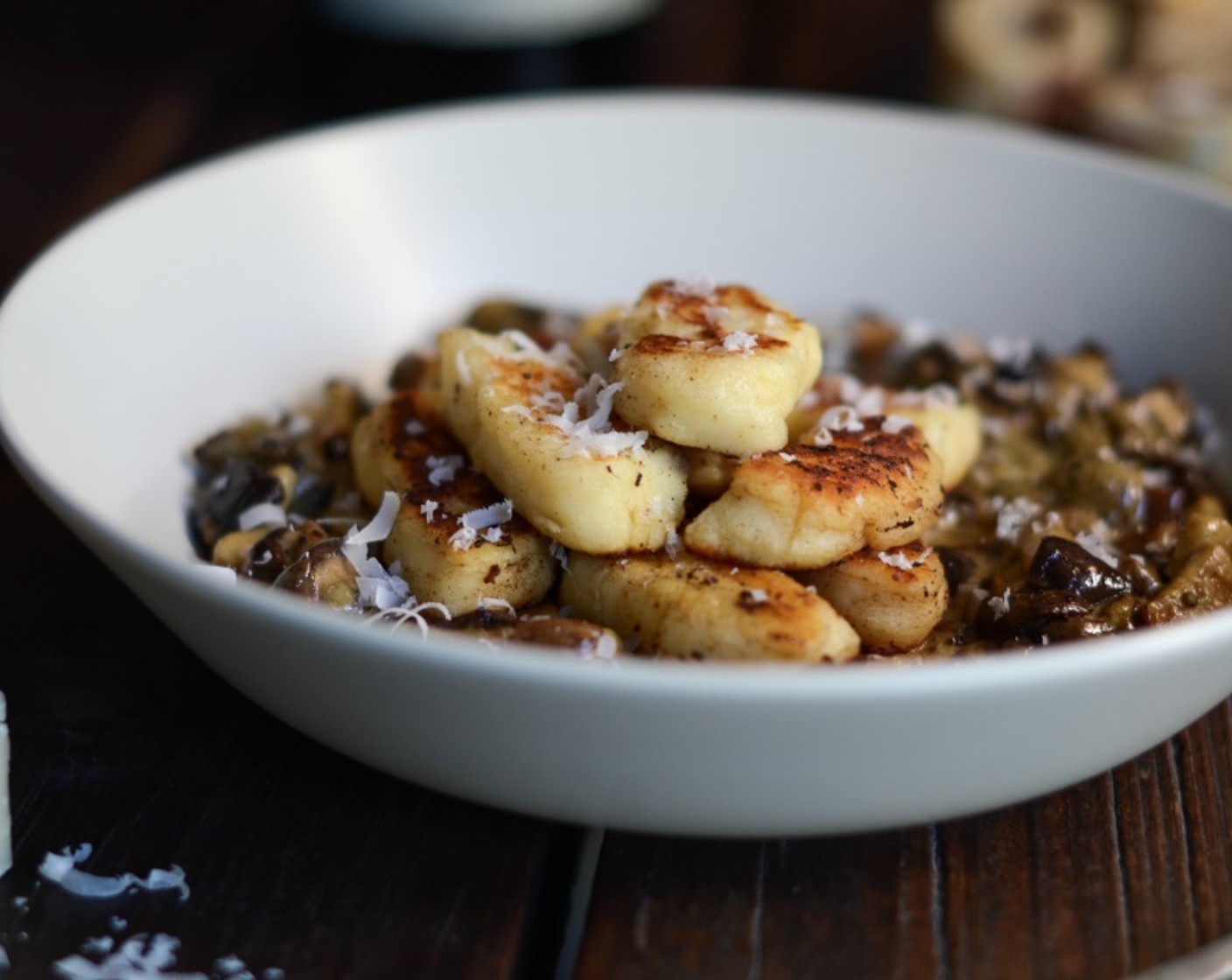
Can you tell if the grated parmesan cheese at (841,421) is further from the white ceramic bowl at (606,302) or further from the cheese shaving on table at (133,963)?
the cheese shaving on table at (133,963)

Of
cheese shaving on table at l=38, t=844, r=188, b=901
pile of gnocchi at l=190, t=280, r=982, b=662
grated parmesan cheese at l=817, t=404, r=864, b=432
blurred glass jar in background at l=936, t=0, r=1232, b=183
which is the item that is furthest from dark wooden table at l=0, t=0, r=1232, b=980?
blurred glass jar in background at l=936, t=0, r=1232, b=183

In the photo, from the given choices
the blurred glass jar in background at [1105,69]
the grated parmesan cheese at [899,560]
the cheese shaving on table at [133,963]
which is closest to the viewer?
the cheese shaving on table at [133,963]

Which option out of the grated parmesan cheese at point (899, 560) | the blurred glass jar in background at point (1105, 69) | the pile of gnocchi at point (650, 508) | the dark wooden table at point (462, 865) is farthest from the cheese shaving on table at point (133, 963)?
the blurred glass jar in background at point (1105, 69)

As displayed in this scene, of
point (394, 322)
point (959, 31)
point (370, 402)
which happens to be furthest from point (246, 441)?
point (959, 31)

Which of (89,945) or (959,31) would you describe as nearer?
(89,945)

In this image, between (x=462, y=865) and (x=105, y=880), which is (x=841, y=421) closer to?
(x=462, y=865)

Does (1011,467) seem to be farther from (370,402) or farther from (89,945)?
(89,945)
